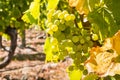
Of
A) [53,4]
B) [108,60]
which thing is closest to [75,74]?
[53,4]

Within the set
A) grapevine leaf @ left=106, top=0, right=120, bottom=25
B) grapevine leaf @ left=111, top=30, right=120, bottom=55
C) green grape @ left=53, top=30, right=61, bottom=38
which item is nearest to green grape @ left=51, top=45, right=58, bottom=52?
green grape @ left=53, top=30, right=61, bottom=38

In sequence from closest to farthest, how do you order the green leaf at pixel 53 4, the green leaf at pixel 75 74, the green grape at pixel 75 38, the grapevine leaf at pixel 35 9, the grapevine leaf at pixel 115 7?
the grapevine leaf at pixel 115 7
the green grape at pixel 75 38
the green leaf at pixel 53 4
the green leaf at pixel 75 74
the grapevine leaf at pixel 35 9

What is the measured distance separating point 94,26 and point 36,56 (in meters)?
14.3

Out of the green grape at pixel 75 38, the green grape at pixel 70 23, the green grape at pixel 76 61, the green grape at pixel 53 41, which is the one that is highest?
the green grape at pixel 70 23

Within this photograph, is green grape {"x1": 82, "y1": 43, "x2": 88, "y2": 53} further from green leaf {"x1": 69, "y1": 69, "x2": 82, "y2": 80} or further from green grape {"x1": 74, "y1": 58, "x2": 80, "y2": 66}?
green leaf {"x1": 69, "y1": 69, "x2": 82, "y2": 80}

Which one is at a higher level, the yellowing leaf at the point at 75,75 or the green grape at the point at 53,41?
the green grape at the point at 53,41

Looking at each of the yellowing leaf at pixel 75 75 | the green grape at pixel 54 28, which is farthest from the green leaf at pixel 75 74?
the green grape at pixel 54 28

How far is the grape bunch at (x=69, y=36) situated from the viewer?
6.36 ft

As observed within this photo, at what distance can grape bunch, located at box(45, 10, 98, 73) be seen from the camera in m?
1.94

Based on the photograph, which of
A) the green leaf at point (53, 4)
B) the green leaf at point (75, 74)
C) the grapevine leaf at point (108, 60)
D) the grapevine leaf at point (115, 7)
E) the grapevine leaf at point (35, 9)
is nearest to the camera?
the grapevine leaf at point (108, 60)

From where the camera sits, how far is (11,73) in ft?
40.3

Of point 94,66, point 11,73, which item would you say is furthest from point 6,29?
point 94,66

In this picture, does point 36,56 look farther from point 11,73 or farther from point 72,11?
point 72,11

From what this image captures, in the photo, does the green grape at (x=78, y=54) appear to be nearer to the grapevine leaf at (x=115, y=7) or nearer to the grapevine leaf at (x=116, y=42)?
the grapevine leaf at (x=115, y=7)
